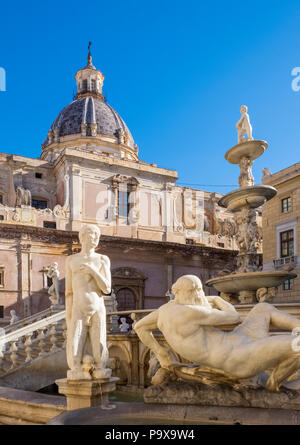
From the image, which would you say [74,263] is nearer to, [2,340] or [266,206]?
[2,340]

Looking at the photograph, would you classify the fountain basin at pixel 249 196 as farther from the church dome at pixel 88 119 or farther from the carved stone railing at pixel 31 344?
the church dome at pixel 88 119

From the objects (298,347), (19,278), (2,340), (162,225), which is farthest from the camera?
(162,225)

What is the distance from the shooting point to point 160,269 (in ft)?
93.7

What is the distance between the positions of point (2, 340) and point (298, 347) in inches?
434

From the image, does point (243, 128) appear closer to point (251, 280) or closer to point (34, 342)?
point (251, 280)

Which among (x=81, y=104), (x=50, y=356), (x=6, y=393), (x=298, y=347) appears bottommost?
(x=50, y=356)

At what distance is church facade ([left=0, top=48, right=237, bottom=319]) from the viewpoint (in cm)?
2398

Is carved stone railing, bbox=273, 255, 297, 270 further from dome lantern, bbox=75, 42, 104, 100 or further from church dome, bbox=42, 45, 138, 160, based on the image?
dome lantern, bbox=75, 42, 104, 100

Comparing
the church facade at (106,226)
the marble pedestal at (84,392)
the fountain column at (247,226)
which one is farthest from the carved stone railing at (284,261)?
the marble pedestal at (84,392)

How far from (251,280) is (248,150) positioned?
3998 mm

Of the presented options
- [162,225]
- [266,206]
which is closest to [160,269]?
[162,225]

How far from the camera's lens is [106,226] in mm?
28062

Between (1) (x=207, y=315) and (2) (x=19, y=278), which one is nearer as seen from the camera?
(1) (x=207, y=315)

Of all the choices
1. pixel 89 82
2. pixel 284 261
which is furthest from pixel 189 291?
pixel 89 82
